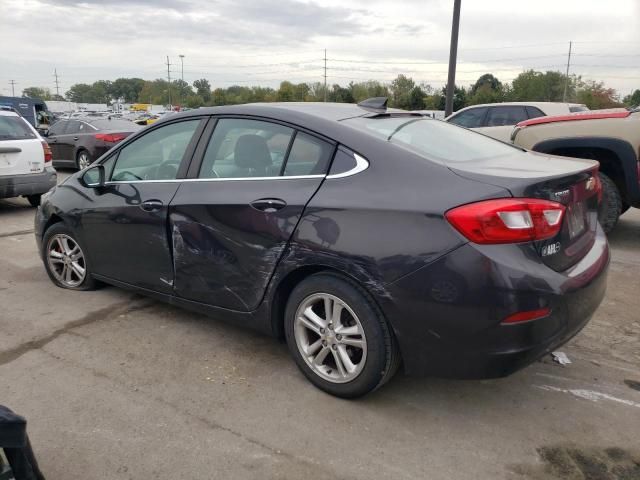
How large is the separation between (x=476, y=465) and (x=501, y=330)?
2.08ft

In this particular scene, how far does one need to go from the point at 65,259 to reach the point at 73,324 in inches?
33.1

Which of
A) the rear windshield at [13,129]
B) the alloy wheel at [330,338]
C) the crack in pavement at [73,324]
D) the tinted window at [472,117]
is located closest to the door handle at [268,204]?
the alloy wheel at [330,338]

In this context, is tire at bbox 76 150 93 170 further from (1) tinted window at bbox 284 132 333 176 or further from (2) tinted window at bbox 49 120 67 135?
(1) tinted window at bbox 284 132 333 176

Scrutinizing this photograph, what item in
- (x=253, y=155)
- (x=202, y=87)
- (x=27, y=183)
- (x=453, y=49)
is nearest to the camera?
(x=253, y=155)

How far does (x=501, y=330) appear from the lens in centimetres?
241

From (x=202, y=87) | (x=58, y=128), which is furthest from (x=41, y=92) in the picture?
(x=58, y=128)

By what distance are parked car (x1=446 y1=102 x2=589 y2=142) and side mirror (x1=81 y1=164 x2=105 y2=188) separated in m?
6.65

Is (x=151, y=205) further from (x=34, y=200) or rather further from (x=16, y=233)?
(x=34, y=200)

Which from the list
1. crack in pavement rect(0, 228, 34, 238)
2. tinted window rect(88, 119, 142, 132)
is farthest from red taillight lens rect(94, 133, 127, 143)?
crack in pavement rect(0, 228, 34, 238)

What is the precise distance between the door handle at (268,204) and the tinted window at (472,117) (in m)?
7.99

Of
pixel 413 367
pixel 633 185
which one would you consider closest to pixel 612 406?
pixel 413 367

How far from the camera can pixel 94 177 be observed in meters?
4.28

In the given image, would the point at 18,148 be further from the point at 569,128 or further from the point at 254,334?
the point at 569,128

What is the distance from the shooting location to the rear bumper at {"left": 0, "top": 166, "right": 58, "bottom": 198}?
7828 millimetres
